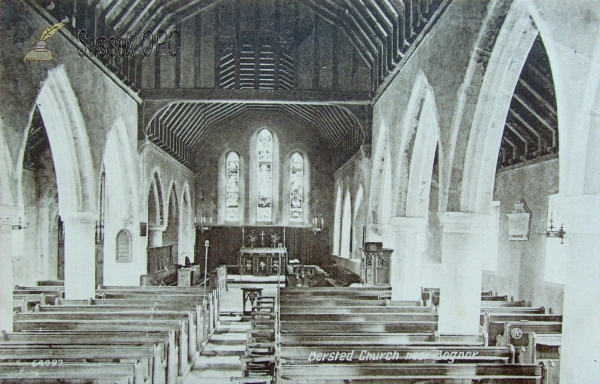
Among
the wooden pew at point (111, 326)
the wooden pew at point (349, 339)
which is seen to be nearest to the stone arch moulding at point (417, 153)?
the wooden pew at point (349, 339)

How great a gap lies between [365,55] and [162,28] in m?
4.61

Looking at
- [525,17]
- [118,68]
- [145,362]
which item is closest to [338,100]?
[118,68]

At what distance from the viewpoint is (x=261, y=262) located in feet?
63.4

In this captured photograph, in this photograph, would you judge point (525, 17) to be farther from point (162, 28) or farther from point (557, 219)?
point (162, 28)

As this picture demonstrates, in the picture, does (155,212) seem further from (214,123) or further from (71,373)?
(71,373)

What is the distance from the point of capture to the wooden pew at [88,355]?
551 centimetres

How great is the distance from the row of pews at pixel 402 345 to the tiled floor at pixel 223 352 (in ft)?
3.70

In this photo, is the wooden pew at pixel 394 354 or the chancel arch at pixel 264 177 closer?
the wooden pew at pixel 394 354

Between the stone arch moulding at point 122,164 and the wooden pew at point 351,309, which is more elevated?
the stone arch moulding at point 122,164

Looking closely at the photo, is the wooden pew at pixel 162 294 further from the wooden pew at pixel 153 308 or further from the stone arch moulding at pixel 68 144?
the stone arch moulding at pixel 68 144

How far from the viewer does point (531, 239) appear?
1048cm

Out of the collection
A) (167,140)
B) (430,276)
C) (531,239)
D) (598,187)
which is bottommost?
(430,276)

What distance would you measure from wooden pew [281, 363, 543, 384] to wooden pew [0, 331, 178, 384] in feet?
6.12

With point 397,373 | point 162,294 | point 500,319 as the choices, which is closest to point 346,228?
point 162,294
